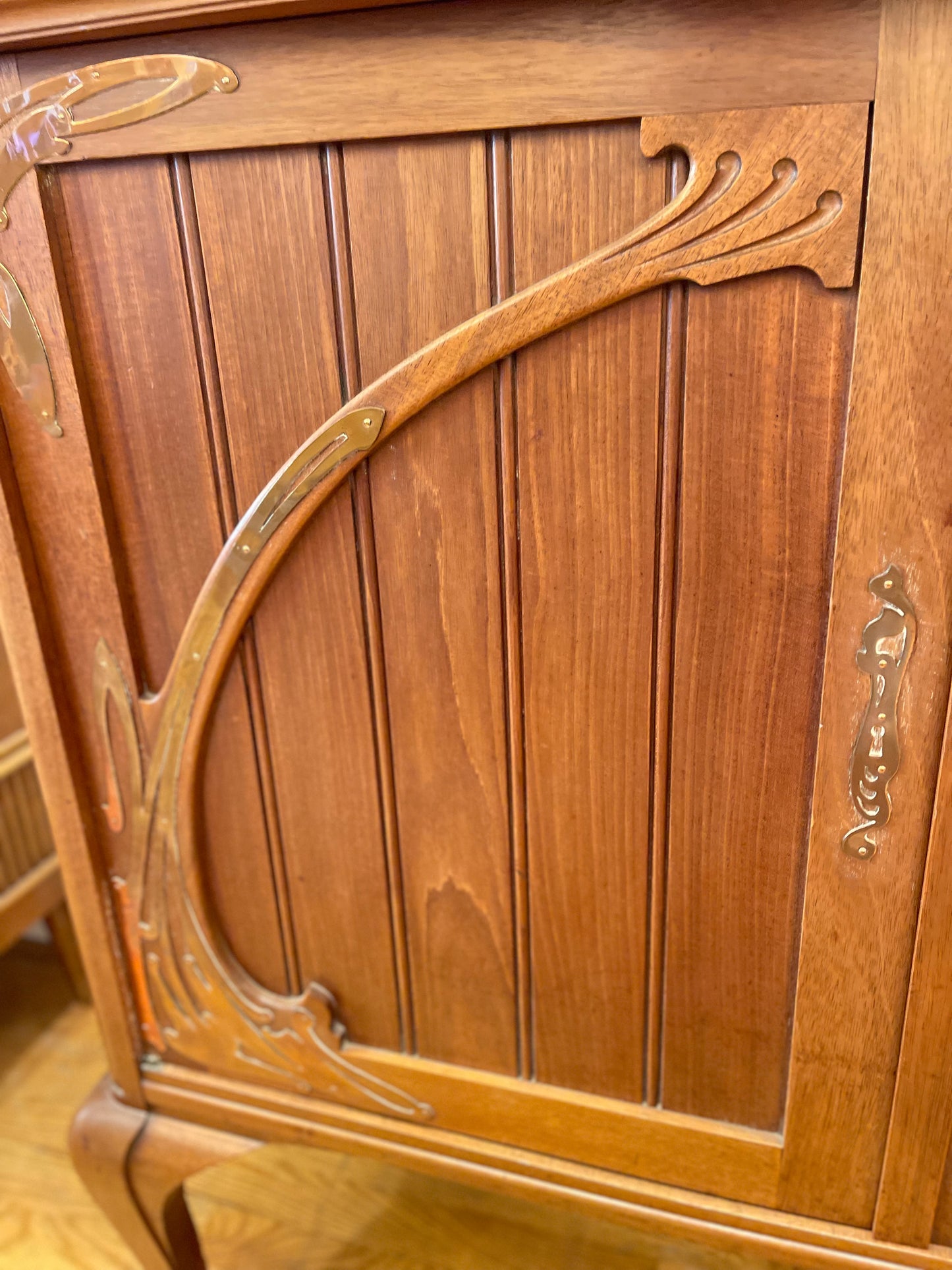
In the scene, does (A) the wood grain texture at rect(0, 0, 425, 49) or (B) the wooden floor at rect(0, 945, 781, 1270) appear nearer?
(A) the wood grain texture at rect(0, 0, 425, 49)

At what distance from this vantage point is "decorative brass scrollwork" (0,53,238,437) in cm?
54

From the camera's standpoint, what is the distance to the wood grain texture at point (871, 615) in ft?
1.49

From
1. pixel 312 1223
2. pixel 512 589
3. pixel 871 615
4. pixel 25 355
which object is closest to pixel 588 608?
pixel 512 589

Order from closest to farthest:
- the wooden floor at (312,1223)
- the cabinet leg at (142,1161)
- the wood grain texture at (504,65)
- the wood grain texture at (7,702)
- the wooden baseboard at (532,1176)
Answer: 1. the wood grain texture at (504,65)
2. the wooden baseboard at (532,1176)
3. the cabinet leg at (142,1161)
4. the wooden floor at (312,1223)
5. the wood grain texture at (7,702)

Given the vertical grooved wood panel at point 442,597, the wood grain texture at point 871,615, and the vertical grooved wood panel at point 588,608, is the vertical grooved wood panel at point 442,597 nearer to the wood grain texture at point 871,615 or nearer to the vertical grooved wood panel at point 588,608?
the vertical grooved wood panel at point 588,608

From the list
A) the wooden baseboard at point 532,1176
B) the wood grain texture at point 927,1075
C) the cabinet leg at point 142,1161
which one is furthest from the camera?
the cabinet leg at point 142,1161

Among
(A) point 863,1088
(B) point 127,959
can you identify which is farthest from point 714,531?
(B) point 127,959

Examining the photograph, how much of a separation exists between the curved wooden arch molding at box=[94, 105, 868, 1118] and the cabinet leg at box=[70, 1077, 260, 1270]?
7 centimetres

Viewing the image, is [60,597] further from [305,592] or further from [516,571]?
[516,571]

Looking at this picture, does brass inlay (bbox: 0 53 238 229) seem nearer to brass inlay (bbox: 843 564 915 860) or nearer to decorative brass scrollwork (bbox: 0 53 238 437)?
decorative brass scrollwork (bbox: 0 53 238 437)

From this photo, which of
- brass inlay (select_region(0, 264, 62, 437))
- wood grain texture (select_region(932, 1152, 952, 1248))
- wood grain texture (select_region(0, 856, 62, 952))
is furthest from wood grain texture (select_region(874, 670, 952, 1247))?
wood grain texture (select_region(0, 856, 62, 952))

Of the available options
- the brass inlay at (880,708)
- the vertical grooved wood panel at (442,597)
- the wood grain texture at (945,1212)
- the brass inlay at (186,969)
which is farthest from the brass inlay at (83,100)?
the wood grain texture at (945,1212)

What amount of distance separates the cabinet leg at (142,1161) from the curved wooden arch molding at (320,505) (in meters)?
0.07

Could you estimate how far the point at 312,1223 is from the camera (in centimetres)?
109
